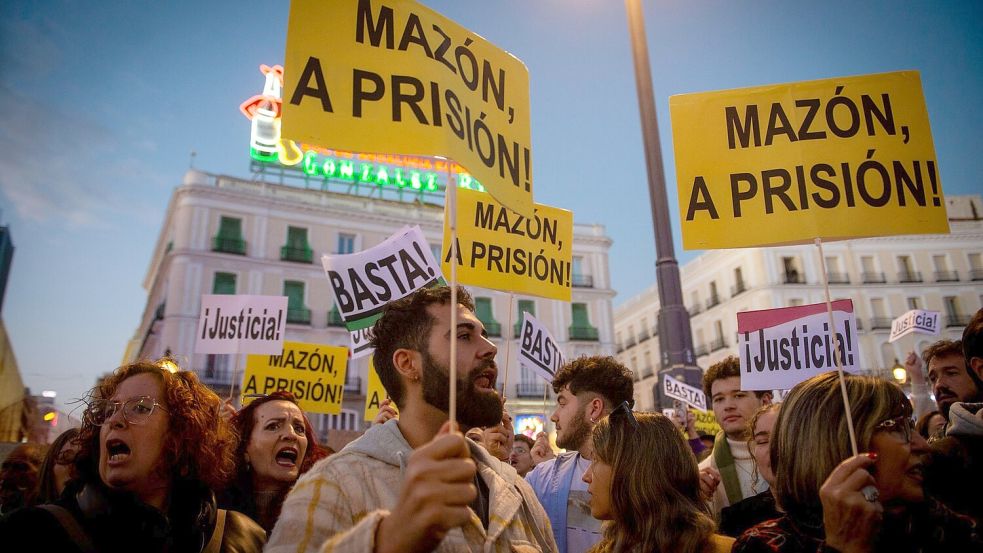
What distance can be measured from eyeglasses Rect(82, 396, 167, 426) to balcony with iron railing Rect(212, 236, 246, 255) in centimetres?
2959

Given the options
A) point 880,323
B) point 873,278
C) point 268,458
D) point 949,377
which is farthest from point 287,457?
point 873,278

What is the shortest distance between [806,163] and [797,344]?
3063 millimetres

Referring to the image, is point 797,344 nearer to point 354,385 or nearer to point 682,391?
point 682,391

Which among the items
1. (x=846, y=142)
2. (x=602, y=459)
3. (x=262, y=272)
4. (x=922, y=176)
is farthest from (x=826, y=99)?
(x=262, y=272)

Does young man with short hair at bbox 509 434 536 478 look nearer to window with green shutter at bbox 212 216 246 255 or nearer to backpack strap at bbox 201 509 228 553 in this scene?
backpack strap at bbox 201 509 228 553

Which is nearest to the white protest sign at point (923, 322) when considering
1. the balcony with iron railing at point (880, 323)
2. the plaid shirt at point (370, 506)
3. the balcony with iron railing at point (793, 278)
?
the plaid shirt at point (370, 506)

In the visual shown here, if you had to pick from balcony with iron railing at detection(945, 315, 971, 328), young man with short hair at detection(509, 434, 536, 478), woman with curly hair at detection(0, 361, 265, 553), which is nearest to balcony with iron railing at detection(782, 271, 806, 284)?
balcony with iron railing at detection(945, 315, 971, 328)

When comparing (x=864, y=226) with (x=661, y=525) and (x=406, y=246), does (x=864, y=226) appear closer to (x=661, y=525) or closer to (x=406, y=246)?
(x=661, y=525)

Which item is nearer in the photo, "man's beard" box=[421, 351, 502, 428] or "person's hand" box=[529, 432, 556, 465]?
"man's beard" box=[421, 351, 502, 428]

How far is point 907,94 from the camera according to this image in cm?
333

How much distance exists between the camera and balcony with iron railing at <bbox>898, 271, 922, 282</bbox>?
1588 inches

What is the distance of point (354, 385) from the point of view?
101ft

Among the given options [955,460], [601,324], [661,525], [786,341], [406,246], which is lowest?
[661,525]

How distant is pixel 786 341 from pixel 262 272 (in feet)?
93.6
